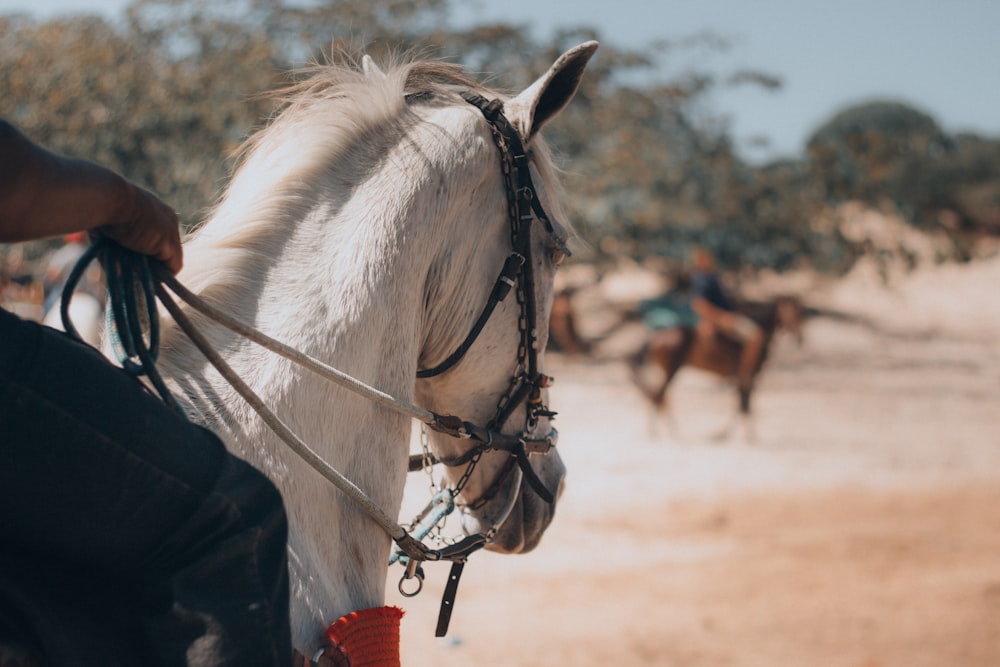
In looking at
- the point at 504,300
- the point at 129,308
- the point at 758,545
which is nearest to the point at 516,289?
the point at 504,300

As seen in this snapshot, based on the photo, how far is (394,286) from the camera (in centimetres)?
203

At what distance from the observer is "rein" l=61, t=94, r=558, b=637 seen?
165 centimetres

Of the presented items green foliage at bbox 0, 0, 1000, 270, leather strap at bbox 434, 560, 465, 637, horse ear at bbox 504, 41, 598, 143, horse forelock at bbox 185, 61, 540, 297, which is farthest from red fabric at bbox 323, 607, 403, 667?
green foliage at bbox 0, 0, 1000, 270

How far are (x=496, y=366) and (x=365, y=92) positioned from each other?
0.72 m

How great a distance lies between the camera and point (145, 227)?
1.62m

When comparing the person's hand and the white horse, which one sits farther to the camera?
the white horse

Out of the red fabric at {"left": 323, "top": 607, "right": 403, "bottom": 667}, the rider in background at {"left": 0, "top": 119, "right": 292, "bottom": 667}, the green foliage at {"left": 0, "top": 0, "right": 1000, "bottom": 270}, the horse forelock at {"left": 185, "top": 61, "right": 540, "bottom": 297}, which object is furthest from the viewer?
the green foliage at {"left": 0, "top": 0, "right": 1000, "bottom": 270}

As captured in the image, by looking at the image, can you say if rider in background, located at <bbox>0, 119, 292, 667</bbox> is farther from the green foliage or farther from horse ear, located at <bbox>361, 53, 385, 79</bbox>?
the green foliage

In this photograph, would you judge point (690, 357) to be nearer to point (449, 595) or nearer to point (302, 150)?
point (449, 595)

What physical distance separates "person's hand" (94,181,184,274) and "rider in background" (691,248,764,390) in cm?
1177

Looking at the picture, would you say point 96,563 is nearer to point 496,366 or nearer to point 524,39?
point 496,366

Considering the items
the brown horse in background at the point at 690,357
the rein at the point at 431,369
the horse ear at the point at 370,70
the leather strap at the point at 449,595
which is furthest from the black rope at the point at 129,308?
the brown horse in background at the point at 690,357

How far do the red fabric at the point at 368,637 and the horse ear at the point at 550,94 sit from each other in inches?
45.5

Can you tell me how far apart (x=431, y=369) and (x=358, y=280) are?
35 cm
